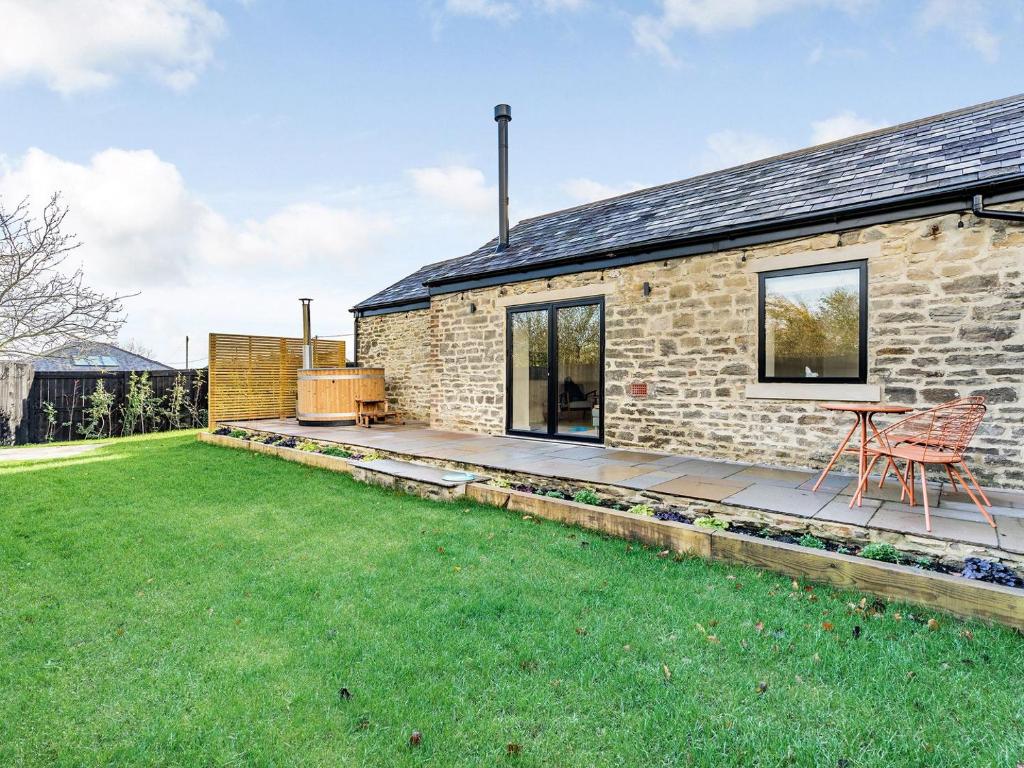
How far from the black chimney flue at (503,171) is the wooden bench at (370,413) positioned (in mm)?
4200

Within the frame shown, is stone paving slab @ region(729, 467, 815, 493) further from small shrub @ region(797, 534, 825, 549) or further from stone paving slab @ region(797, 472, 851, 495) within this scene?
small shrub @ region(797, 534, 825, 549)

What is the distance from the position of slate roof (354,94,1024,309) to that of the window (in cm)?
70

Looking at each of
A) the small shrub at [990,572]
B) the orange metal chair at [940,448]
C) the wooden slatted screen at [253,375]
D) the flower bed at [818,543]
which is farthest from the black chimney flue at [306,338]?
the small shrub at [990,572]

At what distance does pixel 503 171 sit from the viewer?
9.81 metres

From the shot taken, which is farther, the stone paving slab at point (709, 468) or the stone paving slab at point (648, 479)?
the stone paving slab at point (709, 468)

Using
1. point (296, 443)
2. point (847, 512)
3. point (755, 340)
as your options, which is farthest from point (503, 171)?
point (847, 512)

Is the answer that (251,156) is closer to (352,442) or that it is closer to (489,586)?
(352,442)

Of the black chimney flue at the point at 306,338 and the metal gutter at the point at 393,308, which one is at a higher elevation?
the metal gutter at the point at 393,308

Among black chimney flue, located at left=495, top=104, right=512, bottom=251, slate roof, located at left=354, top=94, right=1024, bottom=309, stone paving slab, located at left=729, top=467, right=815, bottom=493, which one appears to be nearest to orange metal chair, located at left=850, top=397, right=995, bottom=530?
stone paving slab, located at left=729, top=467, right=815, bottom=493

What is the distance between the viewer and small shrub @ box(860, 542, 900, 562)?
3.38 m

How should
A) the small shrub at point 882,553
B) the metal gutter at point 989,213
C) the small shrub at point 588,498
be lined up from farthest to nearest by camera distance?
1. the small shrub at point 588,498
2. the metal gutter at point 989,213
3. the small shrub at point 882,553

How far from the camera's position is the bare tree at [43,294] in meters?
7.23

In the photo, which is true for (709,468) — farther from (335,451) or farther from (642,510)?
(335,451)

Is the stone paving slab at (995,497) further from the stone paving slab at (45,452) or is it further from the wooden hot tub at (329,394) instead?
the stone paving slab at (45,452)
